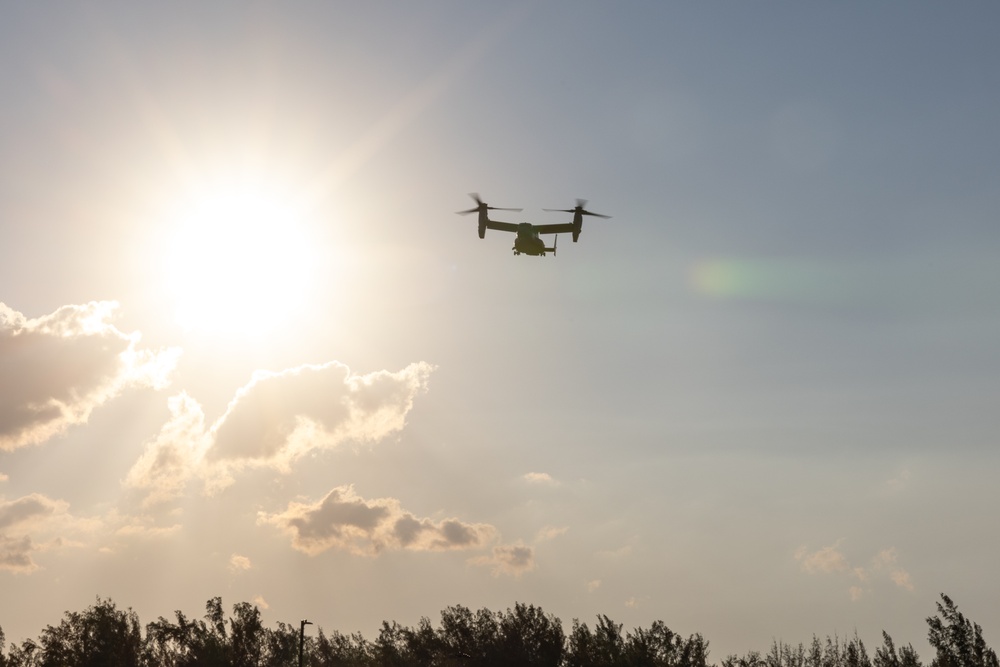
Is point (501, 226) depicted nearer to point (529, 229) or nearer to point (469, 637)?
point (529, 229)

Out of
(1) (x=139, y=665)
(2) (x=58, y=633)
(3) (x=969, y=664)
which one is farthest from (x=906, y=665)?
(2) (x=58, y=633)

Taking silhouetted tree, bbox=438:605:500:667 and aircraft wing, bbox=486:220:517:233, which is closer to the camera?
aircraft wing, bbox=486:220:517:233

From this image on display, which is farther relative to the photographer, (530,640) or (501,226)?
(530,640)

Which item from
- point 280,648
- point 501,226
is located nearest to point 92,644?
point 280,648

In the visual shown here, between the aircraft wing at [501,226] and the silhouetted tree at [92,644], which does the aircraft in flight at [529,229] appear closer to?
the aircraft wing at [501,226]

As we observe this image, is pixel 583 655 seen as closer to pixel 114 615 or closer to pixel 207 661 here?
pixel 207 661

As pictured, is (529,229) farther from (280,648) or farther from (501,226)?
(280,648)

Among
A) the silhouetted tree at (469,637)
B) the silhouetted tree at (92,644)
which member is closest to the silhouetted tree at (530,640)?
the silhouetted tree at (469,637)

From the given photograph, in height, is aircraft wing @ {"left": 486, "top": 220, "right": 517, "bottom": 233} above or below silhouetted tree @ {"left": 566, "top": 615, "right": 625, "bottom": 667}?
above

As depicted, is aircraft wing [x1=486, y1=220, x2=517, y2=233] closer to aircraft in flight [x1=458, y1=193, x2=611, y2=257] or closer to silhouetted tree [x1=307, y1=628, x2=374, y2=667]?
aircraft in flight [x1=458, y1=193, x2=611, y2=257]

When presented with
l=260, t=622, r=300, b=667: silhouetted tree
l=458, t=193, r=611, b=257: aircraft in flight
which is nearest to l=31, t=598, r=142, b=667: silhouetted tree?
l=260, t=622, r=300, b=667: silhouetted tree

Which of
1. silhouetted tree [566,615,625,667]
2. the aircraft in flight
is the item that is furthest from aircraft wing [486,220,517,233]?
silhouetted tree [566,615,625,667]
